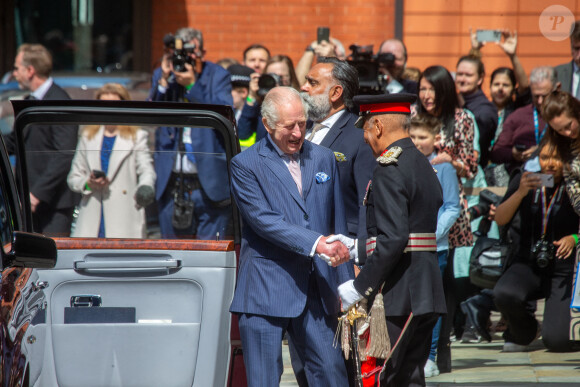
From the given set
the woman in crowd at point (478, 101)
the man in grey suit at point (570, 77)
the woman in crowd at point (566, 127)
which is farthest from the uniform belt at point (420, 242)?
the man in grey suit at point (570, 77)

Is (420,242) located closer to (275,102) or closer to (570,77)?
(275,102)

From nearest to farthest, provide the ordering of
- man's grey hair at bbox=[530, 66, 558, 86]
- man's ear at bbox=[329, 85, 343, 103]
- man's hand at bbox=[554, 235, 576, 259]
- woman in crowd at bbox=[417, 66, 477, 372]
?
1. man's ear at bbox=[329, 85, 343, 103]
2. man's hand at bbox=[554, 235, 576, 259]
3. woman in crowd at bbox=[417, 66, 477, 372]
4. man's grey hair at bbox=[530, 66, 558, 86]

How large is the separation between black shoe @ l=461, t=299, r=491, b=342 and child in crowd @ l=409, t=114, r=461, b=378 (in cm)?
101

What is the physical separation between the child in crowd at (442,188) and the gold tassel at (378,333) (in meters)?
2.10

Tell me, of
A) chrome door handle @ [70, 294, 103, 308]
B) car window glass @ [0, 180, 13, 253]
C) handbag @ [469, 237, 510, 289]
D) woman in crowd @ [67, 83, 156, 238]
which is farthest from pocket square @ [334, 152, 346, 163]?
handbag @ [469, 237, 510, 289]

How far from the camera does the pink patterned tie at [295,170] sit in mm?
4918

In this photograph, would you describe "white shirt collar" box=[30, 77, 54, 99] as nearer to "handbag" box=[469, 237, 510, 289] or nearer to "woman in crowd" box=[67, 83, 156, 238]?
"woman in crowd" box=[67, 83, 156, 238]

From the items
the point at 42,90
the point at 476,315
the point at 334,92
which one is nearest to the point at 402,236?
the point at 334,92

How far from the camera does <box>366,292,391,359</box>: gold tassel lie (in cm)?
465

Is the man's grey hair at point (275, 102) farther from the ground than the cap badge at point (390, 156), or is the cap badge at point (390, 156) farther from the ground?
the man's grey hair at point (275, 102)

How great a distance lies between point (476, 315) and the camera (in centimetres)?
797

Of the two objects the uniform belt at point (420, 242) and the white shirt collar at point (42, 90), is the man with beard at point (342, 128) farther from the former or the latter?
the white shirt collar at point (42, 90)

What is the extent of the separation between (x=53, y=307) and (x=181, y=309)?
0.62 meters

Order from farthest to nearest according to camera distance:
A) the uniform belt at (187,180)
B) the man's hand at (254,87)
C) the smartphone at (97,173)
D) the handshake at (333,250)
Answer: the man's hand at (254,87) < the uniform belt at (187,180) < the smartphone at (97,173) < the handshake at (333,250)
